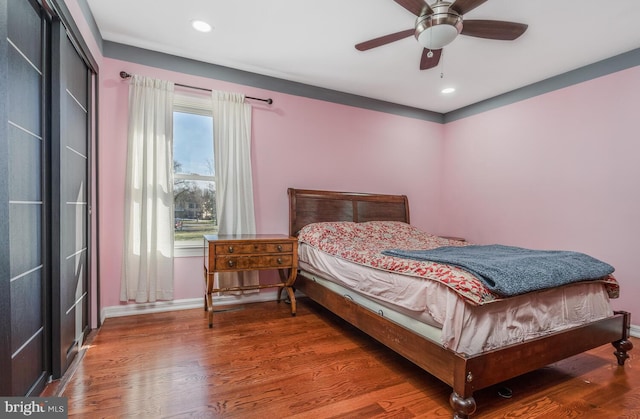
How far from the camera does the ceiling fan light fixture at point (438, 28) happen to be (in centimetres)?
176

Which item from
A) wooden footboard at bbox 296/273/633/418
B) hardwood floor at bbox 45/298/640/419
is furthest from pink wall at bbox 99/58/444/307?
wooden footboard at bbox 296/273/633/418

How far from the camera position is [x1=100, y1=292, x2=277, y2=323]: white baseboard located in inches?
110

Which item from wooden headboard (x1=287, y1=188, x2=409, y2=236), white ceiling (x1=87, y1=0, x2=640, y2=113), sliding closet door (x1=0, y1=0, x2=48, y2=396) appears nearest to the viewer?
sliding closet door (x1=0, y1=0, x2=48, y2=396)

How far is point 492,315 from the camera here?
1.51 meters

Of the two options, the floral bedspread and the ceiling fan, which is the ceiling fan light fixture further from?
the floral bedspread

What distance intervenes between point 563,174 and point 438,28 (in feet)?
7.64

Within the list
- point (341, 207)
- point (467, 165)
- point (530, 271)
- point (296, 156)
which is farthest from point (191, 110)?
point (467, 165)

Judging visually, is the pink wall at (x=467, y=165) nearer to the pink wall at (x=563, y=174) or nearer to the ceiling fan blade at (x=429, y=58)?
the pink wall at (x=563, y=174)

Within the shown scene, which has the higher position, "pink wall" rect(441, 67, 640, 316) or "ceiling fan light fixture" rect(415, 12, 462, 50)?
"ceiling fan light fixture" rect(415, 12, 462, 50)

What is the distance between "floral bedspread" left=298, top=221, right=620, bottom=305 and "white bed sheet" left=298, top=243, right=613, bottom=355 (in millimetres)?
45

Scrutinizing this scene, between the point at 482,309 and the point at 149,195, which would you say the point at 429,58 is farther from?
the point at 149,195

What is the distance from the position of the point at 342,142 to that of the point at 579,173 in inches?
96.8

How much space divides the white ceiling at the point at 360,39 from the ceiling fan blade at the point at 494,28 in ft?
0.90

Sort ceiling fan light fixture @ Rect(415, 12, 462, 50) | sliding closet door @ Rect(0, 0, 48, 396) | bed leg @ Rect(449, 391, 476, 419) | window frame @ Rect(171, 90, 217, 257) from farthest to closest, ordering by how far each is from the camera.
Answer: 1. window frame @ Rect(171, 90, 217, 257)
2. ceiling fan light fixture @ Rect(415, 12, 462, 50)
3. bed leg @ Rect(449, 391, 476, 419)
4. sliding closet door @ Rect(0, 0, 48, 396)
